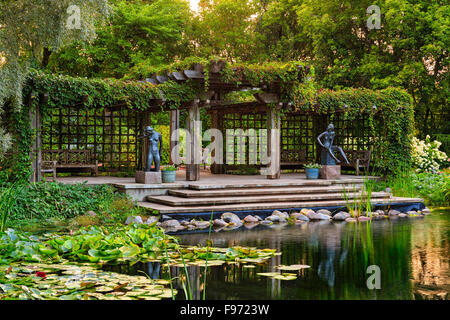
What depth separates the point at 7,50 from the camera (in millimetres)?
9992

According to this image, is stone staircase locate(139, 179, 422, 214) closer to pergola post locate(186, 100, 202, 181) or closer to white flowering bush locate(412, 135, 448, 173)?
pergola post locate(186, 100, 202, 181)

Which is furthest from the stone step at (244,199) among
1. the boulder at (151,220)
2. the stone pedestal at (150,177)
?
the boulder at (151,220)

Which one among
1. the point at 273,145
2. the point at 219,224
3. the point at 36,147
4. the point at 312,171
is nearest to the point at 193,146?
the point at 273,145

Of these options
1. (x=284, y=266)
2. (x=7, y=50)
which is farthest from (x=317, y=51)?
(x=284, y=266)

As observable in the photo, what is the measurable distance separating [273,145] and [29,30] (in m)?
6.55

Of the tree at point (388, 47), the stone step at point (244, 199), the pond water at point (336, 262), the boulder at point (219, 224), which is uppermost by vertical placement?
the tree at point (388, 47)

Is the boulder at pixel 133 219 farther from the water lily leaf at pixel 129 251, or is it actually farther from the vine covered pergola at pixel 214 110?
the water lily leaf at pixel 129 251

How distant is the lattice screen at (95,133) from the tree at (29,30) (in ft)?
12.1

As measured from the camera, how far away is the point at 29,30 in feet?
34.1

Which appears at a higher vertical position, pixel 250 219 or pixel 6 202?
pixel 6 202

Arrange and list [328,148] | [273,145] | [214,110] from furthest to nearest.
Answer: [214,110], [273,145], [328,148]

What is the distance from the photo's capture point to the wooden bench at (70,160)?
13.6 metres

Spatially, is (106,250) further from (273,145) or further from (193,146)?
(273,145)

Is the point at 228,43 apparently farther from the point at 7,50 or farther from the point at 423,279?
the point at 423,279
